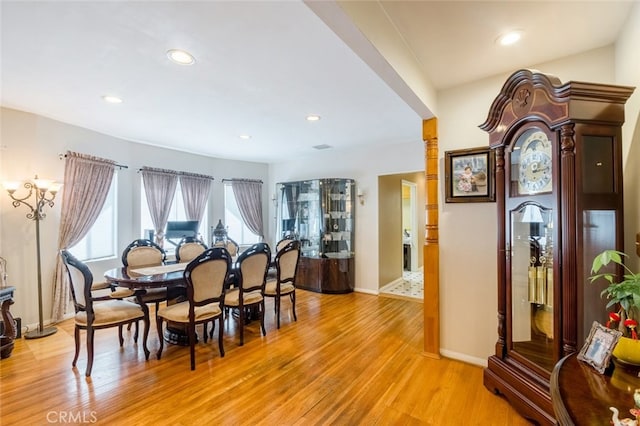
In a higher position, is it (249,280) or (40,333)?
(249,280)

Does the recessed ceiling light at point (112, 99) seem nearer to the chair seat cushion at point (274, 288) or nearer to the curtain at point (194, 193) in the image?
the curtain at point (194, 193)

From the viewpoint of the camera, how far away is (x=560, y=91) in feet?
5.46

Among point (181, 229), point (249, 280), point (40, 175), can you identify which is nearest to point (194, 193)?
point (181, 229)

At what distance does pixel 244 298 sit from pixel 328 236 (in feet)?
8.05

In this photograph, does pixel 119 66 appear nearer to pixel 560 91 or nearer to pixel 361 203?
pixel 560 91

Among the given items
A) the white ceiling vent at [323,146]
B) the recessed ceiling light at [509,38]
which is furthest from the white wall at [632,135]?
the white ceiling vent at [323,146]

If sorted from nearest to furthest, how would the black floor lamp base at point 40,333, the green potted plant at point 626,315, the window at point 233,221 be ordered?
1. the green potted plant at point 626,315
2. the black floor lamp base at point 40,333
3. the window at point 233,221

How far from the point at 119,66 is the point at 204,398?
281 cm

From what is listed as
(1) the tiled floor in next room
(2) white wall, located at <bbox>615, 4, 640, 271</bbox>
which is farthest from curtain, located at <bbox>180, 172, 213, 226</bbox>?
(2) white wall, located at <bbox>615, 4, 640, 271</bbox>

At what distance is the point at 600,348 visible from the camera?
1.24m

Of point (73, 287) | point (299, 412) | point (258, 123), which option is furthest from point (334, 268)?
point (73, 287)

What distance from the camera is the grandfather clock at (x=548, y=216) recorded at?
→ 5.41ft

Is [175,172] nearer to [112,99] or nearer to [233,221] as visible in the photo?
[233,221]

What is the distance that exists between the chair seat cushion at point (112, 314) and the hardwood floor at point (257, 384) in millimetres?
440
